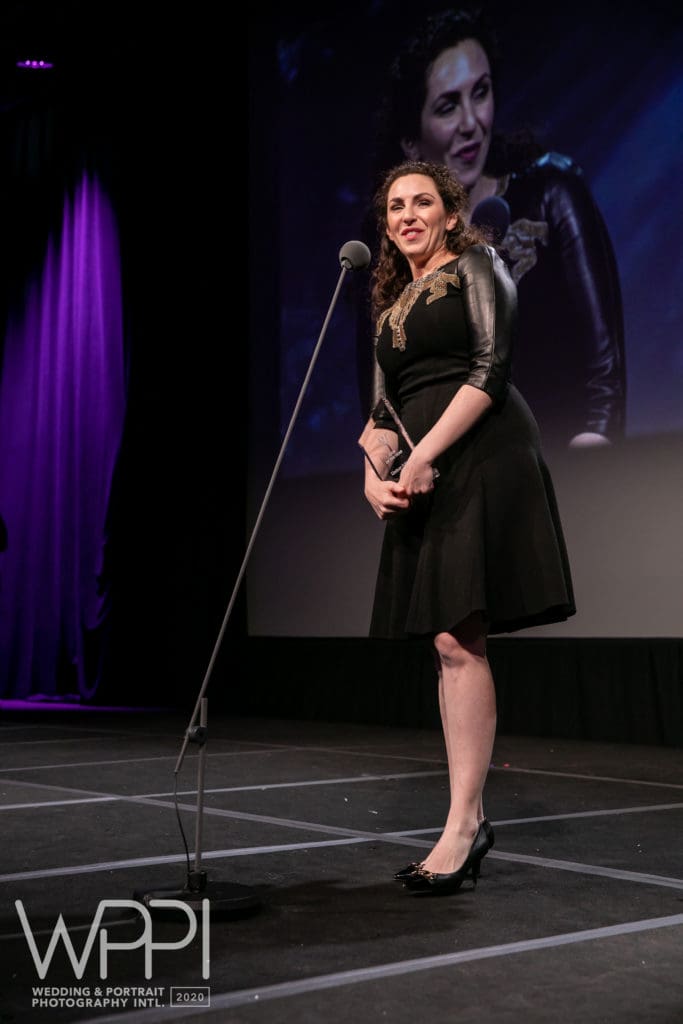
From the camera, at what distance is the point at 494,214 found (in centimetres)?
549

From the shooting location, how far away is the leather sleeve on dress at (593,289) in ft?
16.8

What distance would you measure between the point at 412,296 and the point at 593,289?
2.95 meters

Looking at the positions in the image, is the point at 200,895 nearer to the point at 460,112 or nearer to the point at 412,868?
the point at 412,868

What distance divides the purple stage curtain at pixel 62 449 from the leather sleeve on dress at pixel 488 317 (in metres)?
5.74

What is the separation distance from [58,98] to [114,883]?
6785 millimetres

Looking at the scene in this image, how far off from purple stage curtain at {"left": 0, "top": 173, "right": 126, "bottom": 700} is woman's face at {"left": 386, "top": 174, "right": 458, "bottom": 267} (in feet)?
18.3

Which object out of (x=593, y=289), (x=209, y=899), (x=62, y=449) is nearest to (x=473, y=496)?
(x=209, y=899)

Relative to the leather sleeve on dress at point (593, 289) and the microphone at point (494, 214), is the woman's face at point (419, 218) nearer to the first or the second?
the leather sleeve on dress at point (593, 289)

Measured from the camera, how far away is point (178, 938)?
74.5 inches

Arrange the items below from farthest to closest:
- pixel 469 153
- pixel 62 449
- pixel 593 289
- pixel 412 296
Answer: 1. pixel 62 449
2. pixel 469 153
3. pixel 593 289
4. pixel 412 296

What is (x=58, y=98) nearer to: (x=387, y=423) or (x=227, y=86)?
(x=227, y=86)

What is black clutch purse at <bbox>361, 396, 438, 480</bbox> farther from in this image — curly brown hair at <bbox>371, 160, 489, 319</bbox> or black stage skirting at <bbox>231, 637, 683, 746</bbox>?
black stage skirting at <bbox>231, 637, 683, 746</bbox>

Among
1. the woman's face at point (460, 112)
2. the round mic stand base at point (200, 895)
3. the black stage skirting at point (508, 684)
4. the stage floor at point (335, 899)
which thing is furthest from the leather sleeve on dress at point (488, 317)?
the woman's face at point (460, 112)

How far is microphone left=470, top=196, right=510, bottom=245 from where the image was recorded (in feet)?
17.9
